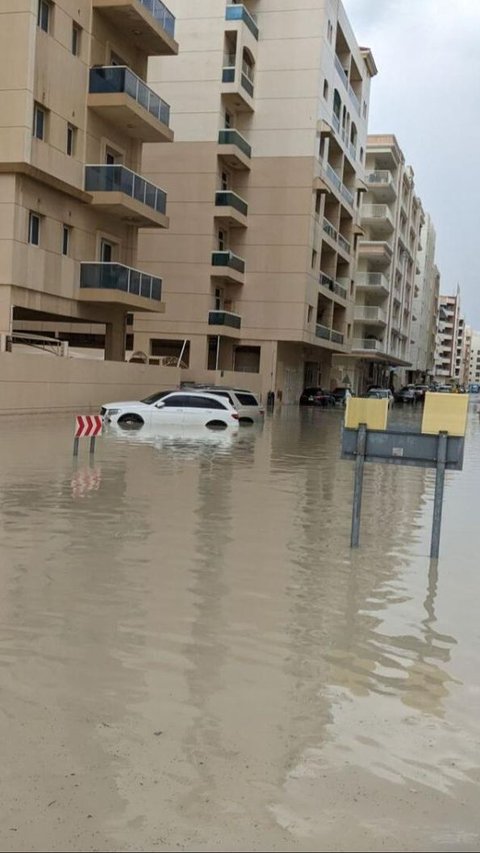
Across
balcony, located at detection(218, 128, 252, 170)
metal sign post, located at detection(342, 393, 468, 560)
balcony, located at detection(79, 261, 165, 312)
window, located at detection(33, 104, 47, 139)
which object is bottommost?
metal sign post, located at detection(342, 393, 468, 560)

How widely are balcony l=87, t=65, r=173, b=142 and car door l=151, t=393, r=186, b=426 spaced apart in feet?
41.5

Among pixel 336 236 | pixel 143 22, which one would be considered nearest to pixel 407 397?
pixel 336 236

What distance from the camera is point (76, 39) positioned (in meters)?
30.1

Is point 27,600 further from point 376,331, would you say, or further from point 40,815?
point 376,331

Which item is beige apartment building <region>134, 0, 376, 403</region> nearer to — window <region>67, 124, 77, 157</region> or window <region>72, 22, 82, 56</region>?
window <region>72, 22, 82, 56</region>

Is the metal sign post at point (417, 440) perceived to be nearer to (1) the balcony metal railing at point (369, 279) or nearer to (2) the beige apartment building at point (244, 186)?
(2) the beige apartment building at point (244, 186)

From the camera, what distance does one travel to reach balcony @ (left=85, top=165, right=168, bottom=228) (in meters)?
30.7

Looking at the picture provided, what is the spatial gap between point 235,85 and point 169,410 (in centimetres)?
2811

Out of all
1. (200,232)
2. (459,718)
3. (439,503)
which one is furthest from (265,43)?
(459,718)

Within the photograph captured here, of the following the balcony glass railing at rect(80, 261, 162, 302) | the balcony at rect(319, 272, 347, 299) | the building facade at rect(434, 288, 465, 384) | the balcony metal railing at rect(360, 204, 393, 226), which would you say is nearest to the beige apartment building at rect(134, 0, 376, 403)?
the balcony at rect(319, 272, 347, 299)

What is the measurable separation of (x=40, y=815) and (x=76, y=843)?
0.87 ft

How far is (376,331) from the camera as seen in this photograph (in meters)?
77.5

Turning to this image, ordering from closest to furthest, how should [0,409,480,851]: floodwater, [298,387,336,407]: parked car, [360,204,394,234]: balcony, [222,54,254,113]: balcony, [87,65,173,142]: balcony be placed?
1. [0,409,480,851]: floodwater
2. [87,65,173,142]: balcony
3. [222,54,254,113]: balcony
4. [298,387,336,407]: parked car
5. [360,204,394,234]: balcony

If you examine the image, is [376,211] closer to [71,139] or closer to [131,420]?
[71,139]
